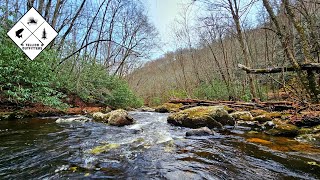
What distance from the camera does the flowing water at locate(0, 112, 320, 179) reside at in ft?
8.80

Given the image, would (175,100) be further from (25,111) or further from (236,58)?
(25,111)

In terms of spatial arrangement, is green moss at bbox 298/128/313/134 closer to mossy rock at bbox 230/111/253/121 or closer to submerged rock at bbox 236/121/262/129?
submerged rock at bbox 236/121/262/129

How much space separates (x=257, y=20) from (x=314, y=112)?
8.96 meters

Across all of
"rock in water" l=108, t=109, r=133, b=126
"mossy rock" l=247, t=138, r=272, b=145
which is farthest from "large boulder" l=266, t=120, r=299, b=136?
"rock in water" l=108, t=109, r=133, b=126

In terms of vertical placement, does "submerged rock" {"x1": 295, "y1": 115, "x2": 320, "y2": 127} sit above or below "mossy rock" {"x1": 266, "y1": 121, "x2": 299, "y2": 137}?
above

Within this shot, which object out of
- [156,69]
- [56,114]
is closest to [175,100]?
[56,114]

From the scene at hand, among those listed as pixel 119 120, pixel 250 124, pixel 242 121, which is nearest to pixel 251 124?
pixel 250 124

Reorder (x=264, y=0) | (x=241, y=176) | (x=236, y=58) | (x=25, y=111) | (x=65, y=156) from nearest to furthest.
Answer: (x=241, y=176), (x=65, y=156), (x=264, y=0), (x=25, y=111), (x=236, y=58)

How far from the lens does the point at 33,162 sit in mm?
3102

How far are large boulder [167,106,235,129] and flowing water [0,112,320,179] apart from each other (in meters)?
1.33

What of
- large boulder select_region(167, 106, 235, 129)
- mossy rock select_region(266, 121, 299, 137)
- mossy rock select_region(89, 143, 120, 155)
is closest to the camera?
mossy rock select_region(89, 143, 120, 155)

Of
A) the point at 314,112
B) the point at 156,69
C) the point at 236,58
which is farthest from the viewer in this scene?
the point at 156,69

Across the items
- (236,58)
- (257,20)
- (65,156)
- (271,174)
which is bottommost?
(271,174)

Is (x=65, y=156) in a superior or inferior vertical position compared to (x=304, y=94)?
inferior
